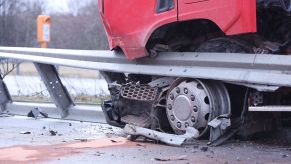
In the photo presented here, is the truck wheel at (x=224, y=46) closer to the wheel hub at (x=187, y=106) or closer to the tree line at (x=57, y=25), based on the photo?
the wheel hub at (x=187, y=106)

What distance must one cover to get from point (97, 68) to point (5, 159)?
2255mm

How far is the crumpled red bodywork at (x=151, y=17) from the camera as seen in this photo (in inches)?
210

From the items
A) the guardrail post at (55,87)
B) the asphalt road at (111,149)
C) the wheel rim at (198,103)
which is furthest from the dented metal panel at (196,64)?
the asphalt road at (111,149)

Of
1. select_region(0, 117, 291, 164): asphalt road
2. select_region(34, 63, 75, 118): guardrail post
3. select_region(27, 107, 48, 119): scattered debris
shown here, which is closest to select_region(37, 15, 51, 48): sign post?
select_region(27, 107, 48, 119): scattered debris

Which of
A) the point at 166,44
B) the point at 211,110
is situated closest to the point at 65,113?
the point at 166,44

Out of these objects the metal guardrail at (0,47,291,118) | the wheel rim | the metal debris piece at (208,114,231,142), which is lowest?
the metal debris piece at (208,114,231,142)

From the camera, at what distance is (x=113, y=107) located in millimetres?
6891

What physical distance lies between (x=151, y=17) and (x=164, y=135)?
4.32 feet

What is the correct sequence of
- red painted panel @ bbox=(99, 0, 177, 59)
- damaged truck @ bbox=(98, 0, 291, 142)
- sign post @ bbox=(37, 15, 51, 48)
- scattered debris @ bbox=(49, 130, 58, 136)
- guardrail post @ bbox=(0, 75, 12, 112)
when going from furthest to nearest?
sign post @ bbox=(37, 15, 51, 48) < guardrail post @ bbox=(0, 75, 12, 112) < scattered debris @ bbox=(49, 130, 58, 136) < red painted panel @ bbox=(99, 0, 177, 59) < damaged truck @ bbox=(98, 0, 291, 142)

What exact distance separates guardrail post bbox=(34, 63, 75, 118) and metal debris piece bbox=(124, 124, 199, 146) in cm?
216

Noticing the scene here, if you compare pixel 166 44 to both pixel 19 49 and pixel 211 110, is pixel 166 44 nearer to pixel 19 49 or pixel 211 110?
pixel 211 110

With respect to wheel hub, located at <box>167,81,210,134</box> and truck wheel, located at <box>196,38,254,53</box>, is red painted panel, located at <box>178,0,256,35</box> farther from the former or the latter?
wheel hub, located at <box>167,81,210,134</box>

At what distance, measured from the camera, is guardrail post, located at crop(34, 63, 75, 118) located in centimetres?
807

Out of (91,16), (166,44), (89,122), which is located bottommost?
(89,122)
